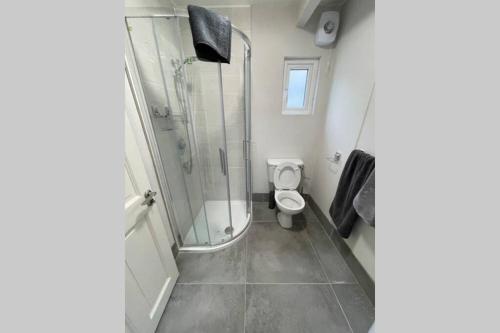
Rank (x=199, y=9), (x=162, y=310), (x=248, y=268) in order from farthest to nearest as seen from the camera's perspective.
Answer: (x=248, y=268), (x=162, y=310), (x=199, y=9)

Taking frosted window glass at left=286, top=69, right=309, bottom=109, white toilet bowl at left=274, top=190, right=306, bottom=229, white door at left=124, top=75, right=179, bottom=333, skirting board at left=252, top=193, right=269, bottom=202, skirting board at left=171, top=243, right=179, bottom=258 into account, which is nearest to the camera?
white door at left=124, top=75, right=179, bottom=333

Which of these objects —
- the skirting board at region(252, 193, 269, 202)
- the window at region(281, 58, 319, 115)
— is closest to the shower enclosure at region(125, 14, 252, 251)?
the skirting board at region(252, 193, 269, 202)

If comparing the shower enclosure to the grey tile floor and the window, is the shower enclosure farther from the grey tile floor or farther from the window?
the window

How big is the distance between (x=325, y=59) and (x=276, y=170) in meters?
1.42

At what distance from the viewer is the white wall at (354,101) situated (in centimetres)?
126

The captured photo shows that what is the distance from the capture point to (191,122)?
67.7 inches

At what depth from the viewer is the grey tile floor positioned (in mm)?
1106

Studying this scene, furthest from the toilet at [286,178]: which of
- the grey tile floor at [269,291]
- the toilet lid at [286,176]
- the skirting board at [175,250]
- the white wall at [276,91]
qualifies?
the skirting board at [175,250]

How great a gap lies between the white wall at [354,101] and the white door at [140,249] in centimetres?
160

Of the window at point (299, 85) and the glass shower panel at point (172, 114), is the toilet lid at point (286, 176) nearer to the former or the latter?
the window at point (299, 85)

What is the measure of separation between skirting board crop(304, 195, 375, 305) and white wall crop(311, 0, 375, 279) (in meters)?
0.05

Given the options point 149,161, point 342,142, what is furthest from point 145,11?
point 342,142

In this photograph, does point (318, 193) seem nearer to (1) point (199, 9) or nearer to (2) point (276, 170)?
(2) point (276, 170)

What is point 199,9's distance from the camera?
1.01m
